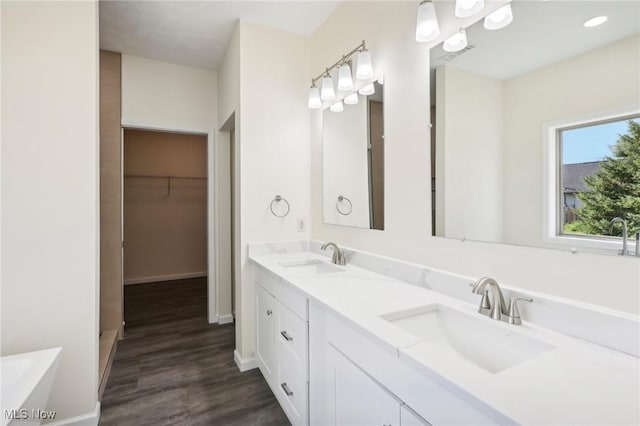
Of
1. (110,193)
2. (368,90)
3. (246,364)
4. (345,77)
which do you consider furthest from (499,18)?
(110,193)

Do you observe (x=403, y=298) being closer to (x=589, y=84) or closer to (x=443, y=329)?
(x=443, y=329)

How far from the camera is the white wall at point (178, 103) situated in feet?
9.73

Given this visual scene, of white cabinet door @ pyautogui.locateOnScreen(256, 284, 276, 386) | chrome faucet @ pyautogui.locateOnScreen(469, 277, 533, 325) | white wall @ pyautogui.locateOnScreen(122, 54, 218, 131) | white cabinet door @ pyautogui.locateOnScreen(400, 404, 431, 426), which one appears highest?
white wall @ pyautogui.locateOnScreen(122, 54, 218, 131)

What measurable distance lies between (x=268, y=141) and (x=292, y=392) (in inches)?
68.6

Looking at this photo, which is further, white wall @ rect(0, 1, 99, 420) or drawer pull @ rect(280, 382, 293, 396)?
drawer pull @ rect(280, 382, 293, 396)

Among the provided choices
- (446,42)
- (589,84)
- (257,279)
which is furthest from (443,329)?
(257,279)

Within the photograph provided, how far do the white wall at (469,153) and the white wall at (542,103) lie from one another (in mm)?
46

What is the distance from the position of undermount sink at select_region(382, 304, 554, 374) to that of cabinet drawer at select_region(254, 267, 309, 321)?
52cm

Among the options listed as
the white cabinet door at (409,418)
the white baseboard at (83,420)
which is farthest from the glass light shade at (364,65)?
the white baseboard at (83,420)

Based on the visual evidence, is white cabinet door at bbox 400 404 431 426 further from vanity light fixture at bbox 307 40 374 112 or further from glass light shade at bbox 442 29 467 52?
vanity light fixture at bbox 307 40 374 112

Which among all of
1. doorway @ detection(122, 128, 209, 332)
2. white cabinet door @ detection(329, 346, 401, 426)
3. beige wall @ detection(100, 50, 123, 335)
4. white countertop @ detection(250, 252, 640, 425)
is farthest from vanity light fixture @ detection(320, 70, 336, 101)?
doorway @ detection(122, 128, 209, 332)

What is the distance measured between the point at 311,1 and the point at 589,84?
6.13ft

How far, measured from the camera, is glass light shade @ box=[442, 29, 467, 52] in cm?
134

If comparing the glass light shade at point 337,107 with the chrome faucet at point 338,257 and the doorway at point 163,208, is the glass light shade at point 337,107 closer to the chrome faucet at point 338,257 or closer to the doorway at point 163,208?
the chrome faucet at point 338,257
